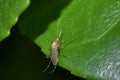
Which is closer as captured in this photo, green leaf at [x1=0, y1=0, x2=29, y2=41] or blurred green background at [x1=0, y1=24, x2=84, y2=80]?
green leaf at [x1=0, y1=0, x2=29, y2=41]

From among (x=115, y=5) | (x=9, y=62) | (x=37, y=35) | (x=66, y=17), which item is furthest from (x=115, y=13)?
(x=9, y=62)

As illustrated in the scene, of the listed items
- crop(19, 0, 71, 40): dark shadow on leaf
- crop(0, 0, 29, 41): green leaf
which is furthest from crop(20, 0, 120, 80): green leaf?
crop(0, 0, 29, 41): green leaf

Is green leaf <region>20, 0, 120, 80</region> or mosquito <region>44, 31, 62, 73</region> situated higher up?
green leaf <region>20, 0, 120, 80</region>

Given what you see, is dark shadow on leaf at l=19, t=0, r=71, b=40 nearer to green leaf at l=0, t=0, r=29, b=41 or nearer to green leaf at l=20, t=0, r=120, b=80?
green leaf at l=20, t=0, r=120, b=80

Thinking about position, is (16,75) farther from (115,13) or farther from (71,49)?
(115,13)

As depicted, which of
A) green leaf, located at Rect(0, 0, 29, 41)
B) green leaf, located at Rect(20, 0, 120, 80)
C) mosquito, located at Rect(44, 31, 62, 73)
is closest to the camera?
green leaf, located at Rect(0, 0, 29, 41)

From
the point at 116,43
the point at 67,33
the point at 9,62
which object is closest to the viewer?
the point at 116,43
